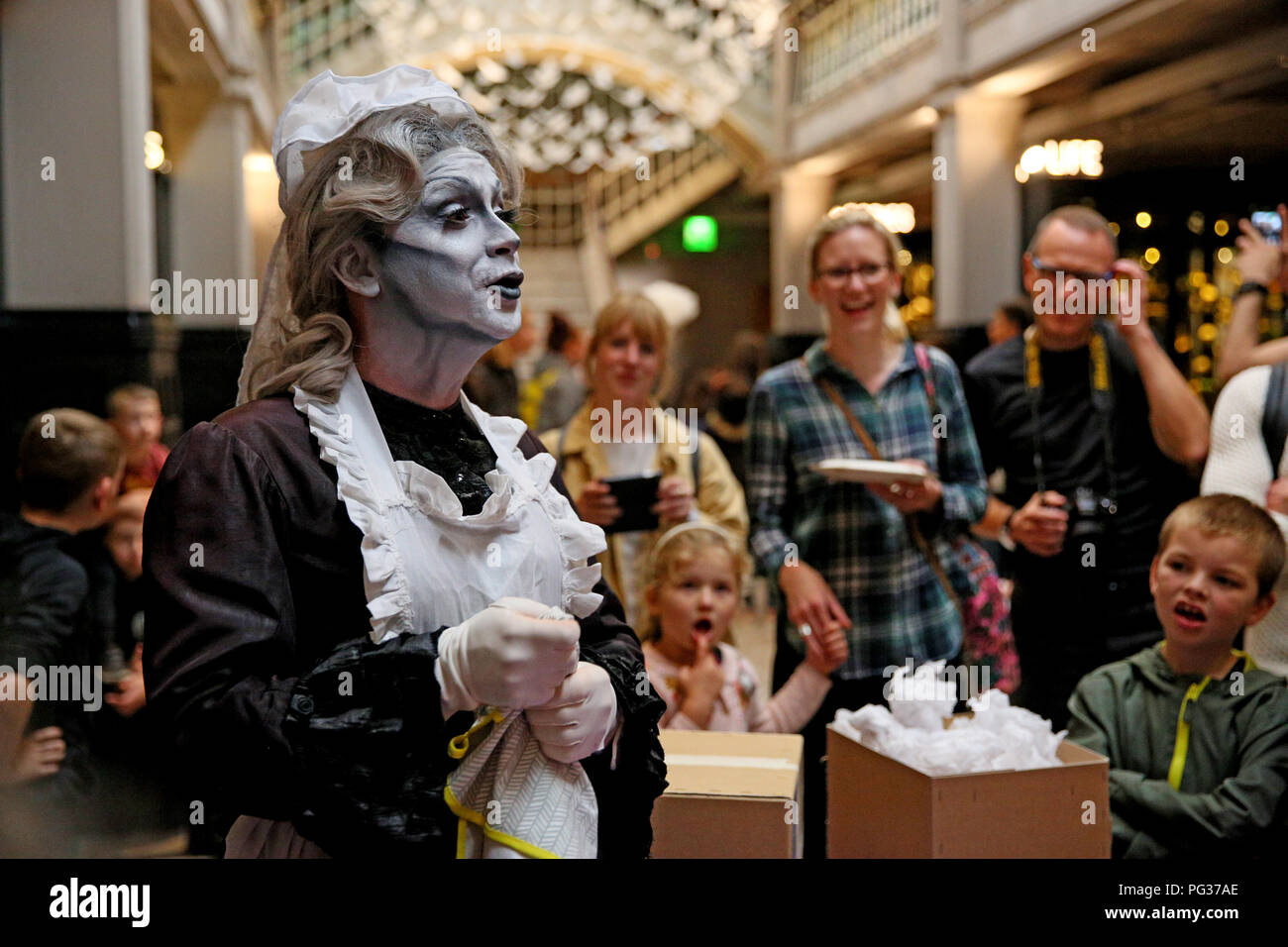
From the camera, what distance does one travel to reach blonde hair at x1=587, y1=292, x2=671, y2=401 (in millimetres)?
3393

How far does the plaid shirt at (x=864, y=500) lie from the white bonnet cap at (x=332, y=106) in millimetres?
1590

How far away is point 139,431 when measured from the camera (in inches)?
161

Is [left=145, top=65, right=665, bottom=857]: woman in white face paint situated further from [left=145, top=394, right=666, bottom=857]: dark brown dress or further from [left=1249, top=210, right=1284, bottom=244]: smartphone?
[left=1249, top=210, right=1284, bottom=244]: smartphone

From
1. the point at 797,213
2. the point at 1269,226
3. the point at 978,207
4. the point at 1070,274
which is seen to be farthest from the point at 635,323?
the point at 797,213

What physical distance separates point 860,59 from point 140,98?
25.5ft

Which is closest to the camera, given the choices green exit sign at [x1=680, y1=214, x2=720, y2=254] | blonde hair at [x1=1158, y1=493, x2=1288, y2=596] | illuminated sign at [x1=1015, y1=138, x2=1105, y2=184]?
blonde hair at [x1=1158, y1=493, x2=1288, y2=596]

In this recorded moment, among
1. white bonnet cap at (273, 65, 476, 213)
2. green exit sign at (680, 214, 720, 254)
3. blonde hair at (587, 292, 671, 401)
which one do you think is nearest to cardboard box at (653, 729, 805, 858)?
white bonnet cap at (273, 65, 476, 213)

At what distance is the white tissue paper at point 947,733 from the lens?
208cm

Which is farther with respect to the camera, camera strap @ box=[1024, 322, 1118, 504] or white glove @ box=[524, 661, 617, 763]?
camera strap @ box=[1024, 322, 1118, 504]

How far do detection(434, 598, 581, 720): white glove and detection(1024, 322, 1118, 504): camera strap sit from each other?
83.7 inches

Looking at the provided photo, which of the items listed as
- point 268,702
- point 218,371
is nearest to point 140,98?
point 218,371

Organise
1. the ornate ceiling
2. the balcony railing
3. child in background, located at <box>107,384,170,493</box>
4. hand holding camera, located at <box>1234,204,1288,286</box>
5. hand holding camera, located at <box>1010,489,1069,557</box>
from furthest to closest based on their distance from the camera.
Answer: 1. the ornate ceiling
2. the balcony railing
3. child in background, located at <box>107,384,170,493</box>
4. hand holding camera, located at <box>1234,204,1288,286</box>
5. hand holding camera, located at <box>1010,489,1069,557</box>
